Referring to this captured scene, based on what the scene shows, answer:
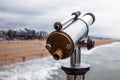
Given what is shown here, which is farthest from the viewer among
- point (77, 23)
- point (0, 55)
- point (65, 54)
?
point (0, 55)

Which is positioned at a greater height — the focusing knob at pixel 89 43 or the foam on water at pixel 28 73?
the focusing knob at pixel 89 43

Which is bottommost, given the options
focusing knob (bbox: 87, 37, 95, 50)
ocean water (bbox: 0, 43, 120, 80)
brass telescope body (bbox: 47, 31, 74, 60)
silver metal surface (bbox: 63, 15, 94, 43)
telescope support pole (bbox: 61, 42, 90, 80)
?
ocean water (bbox: 0, 43, 120, 80)

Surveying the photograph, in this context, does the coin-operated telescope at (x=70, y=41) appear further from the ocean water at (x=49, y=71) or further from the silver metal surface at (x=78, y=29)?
the ocean water at (x=49, y=71)

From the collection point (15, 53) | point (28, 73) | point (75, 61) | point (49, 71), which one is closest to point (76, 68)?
point (75, 61)

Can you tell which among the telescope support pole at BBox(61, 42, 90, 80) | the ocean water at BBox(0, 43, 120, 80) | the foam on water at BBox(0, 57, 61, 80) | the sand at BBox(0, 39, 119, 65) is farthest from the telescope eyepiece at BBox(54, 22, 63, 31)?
the sand at BBox(0, 39, 119, 65)

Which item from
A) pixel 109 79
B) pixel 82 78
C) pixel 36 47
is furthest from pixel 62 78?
pixel 36 47

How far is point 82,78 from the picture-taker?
5.68 ft

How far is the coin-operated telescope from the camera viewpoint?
1.50m

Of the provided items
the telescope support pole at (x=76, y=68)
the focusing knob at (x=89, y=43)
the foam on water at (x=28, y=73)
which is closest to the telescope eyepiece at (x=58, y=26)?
the telescope support pole at (x=76, y=68)

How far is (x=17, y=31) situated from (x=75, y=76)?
58.9m

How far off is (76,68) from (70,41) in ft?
0.84

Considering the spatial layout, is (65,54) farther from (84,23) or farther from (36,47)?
(36,47)

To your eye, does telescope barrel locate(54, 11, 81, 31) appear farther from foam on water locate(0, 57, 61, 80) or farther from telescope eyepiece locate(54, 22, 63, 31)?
foam on water locate(0, 57, 61, 80)

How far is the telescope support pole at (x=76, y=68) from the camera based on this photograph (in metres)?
1.68
